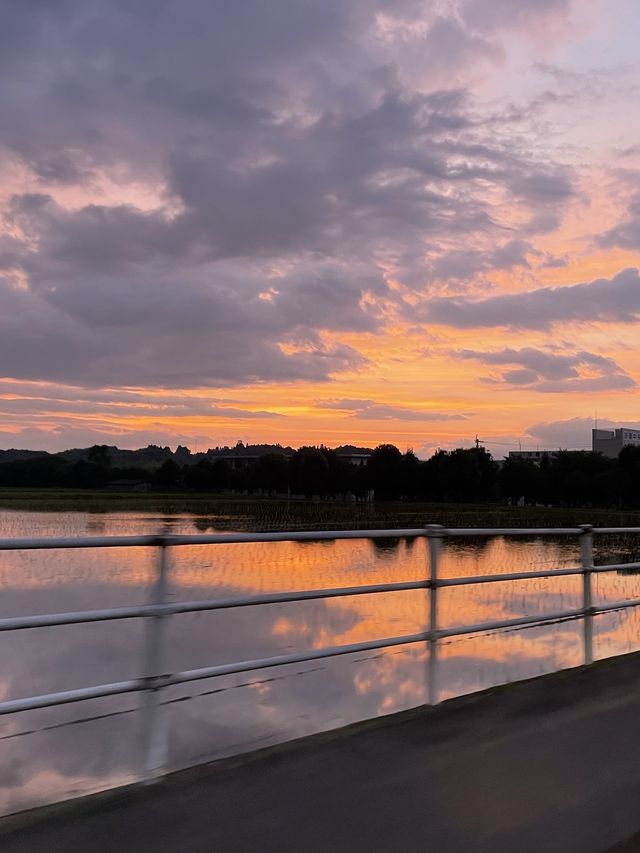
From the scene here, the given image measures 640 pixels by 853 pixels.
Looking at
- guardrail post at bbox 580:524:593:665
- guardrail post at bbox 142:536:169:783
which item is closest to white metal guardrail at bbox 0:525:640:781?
guardrail post at bbox 142:536:169:783

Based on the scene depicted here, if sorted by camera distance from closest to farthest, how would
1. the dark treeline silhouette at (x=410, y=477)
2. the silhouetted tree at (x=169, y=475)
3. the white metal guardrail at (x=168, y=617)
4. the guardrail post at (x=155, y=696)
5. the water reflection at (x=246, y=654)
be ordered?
the white metal guardrail at (x=168, y=617), the guardrail post at (x=155, y=696), the water reflection at (x=246, y=654), the dark treeline silhouette at (x=410, y=477), the silhouetted tree at (x=169, y=475)

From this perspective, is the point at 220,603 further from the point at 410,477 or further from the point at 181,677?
the point at 410,477

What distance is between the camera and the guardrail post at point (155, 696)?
4.53m

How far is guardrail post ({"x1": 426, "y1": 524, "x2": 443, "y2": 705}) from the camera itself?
6.29 metres

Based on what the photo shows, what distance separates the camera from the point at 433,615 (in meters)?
6.32

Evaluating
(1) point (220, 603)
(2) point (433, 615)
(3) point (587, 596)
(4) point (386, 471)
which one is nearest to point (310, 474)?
(4) point (386, 471)

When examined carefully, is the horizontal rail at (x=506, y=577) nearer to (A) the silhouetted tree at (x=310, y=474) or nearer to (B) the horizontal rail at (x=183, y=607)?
(B) the horizontal rail at (x=183, y=607)

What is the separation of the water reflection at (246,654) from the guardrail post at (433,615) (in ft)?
0.25

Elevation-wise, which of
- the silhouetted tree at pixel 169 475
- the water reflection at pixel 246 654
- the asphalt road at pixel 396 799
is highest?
the silhouetted tree at pixel 169 475

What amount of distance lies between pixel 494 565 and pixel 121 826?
521 centimetres

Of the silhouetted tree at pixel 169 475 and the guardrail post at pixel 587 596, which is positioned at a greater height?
the silhouetted tree at pixel 169 475

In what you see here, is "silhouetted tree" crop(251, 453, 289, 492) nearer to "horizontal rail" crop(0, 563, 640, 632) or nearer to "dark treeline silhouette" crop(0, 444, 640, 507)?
"dark treeline silhouette" crop(0, 444, 640, 507)

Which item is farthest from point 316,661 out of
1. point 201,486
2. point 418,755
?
point 201,486

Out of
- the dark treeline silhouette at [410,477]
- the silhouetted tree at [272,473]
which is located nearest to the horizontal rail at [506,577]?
the dark treeline silhouette at [410,477]
